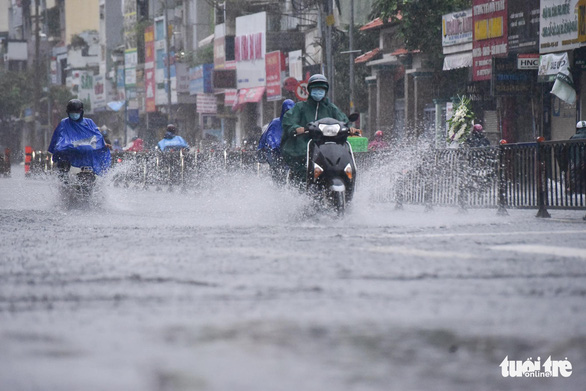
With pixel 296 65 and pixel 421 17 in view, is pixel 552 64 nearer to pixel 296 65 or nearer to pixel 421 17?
pixel 421 17

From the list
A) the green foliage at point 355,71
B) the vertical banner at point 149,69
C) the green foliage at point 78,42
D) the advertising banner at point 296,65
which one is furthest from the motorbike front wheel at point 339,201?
the green foliage at point 78,42

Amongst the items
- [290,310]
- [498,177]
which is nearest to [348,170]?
[498,177]

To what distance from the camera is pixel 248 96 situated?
6688 centimetres

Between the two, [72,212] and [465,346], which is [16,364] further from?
[72,212]

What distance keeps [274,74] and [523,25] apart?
30.3 meters

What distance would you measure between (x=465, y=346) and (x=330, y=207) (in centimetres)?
922

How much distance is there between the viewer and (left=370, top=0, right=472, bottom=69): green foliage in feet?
130

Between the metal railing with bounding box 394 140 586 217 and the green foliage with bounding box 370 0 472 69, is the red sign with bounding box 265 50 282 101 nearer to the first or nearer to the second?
the green foliage with bounding box 370 0 472 69

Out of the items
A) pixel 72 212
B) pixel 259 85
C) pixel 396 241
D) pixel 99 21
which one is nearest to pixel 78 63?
pixel 99 21

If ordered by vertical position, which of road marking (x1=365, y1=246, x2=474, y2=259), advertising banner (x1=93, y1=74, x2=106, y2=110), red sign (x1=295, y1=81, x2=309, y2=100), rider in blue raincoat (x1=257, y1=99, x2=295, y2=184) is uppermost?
advertising banner (x1=93, y1=74, x2=106, y2=110)

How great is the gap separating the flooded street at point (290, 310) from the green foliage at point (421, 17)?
28468 mm

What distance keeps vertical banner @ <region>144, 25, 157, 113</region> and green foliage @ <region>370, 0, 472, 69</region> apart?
48510 mm

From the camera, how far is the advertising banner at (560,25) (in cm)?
2948

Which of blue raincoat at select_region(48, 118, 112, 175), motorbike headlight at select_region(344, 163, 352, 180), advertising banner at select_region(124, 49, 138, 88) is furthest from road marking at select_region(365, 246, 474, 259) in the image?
advertising banner at select_region(124, 49, 138, 88)
